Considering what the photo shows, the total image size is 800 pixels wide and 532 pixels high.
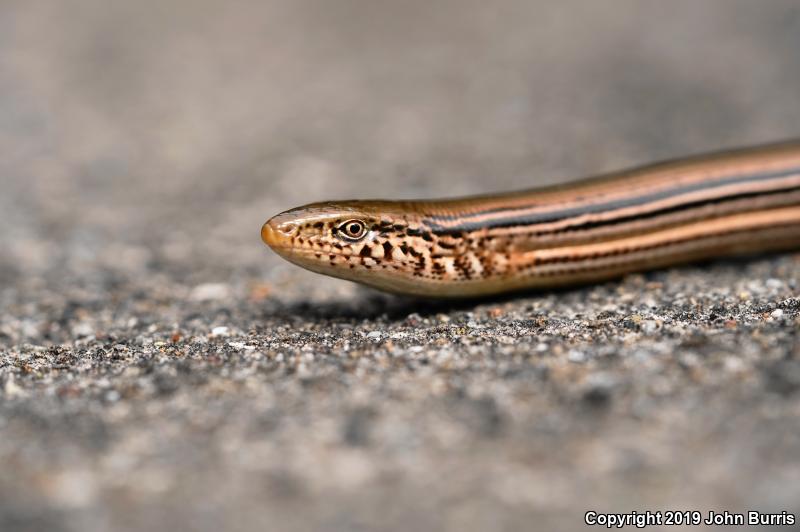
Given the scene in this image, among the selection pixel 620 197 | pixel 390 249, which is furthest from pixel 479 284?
pixel 620 197

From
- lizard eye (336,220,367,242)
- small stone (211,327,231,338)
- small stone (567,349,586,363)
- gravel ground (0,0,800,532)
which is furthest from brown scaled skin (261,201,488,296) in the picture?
small stone (567,349,586,363)

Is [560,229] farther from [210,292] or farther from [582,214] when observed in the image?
[210,292]

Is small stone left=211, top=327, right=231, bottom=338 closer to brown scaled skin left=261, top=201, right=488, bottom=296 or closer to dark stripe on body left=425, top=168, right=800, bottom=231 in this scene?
brown scaled skin left=261, top=201, right=488, bottom=296

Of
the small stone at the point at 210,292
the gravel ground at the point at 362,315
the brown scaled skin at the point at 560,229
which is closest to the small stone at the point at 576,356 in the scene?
the gravel ground at the point at 362,315

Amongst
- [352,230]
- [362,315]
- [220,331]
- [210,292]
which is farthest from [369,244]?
[210,292]

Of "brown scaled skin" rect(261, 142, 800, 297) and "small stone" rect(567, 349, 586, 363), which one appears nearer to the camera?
"small stone" rect(567, 349, 586, 363)
